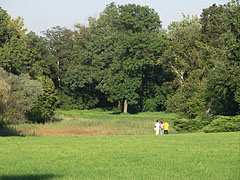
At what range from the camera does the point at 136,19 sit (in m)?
73.8

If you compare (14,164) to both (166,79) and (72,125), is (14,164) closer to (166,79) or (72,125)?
(72,125)

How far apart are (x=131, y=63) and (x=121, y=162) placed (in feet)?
186

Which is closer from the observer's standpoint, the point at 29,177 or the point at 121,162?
the point at 29,177

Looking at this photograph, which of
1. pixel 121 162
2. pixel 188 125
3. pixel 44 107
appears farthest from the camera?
pixel 44 107

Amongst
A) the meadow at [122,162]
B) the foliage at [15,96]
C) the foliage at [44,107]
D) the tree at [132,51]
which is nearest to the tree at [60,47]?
the tree at [132,51]

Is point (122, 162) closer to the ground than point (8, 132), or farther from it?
farther from it

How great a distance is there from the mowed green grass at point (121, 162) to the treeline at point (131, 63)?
20526 millimetres

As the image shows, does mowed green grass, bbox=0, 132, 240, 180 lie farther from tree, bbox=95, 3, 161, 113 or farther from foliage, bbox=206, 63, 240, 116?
tree, bbox=95, 3, 161, 113

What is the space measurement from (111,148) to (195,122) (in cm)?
2443

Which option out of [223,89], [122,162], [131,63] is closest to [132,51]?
[131,63]

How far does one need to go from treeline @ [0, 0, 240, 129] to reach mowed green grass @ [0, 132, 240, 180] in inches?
808

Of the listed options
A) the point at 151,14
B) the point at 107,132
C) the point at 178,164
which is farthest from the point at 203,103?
the point at 178,164

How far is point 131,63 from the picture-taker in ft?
238

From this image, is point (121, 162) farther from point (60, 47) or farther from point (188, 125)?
point (60, 47)
